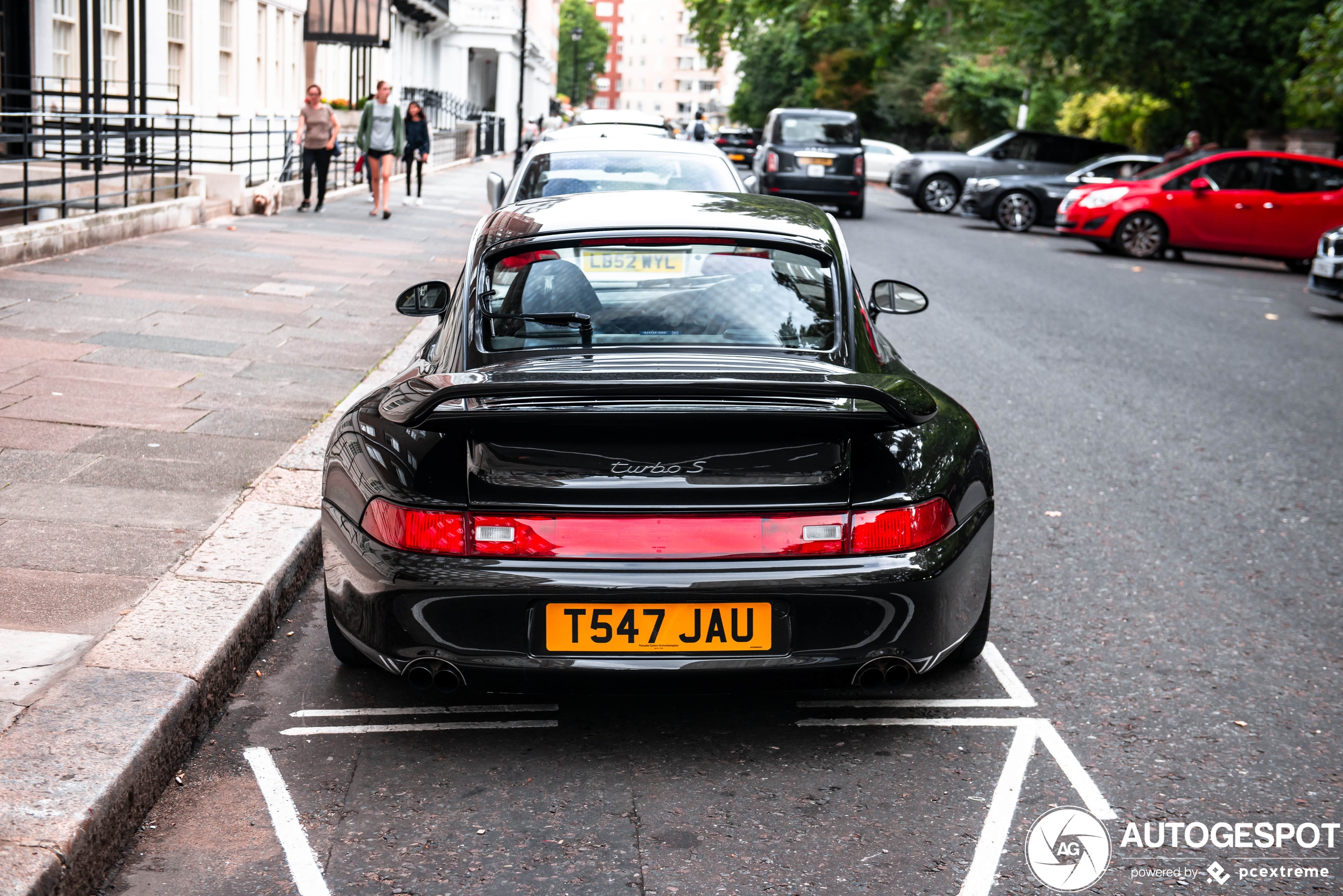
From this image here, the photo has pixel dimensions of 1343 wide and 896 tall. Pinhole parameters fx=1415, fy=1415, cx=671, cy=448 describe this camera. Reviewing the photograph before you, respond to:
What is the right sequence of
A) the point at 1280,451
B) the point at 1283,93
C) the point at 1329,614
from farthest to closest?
the point at 1283,93
the point at 1280,451
the point at 1329,614

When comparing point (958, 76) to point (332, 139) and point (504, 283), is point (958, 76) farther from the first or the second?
point (504, 283)

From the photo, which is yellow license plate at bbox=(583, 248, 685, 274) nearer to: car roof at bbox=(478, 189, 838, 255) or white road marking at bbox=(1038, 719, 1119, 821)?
car roof at bbox=(478, 189, 838, 255)

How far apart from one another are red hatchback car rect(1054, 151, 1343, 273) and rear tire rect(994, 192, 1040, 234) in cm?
399

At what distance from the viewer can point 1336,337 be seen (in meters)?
13.4

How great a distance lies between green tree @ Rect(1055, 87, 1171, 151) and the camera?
35.8 metres

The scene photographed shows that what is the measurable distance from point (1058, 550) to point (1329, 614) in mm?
1070

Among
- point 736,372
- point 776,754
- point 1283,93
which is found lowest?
point 776,754

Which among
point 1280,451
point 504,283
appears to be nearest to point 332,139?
point 1280,451

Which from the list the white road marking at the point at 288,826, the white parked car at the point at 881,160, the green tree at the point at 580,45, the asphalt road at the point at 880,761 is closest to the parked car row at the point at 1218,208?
the asphalt road at the point at 880,761

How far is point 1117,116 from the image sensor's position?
3953cm

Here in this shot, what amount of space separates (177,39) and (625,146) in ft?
47.9

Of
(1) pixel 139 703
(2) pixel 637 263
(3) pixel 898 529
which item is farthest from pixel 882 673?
(1) pixel 139 703

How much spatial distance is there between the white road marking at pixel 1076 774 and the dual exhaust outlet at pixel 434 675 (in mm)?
1594

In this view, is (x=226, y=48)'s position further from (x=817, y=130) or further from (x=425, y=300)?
(x=425, y=300)
